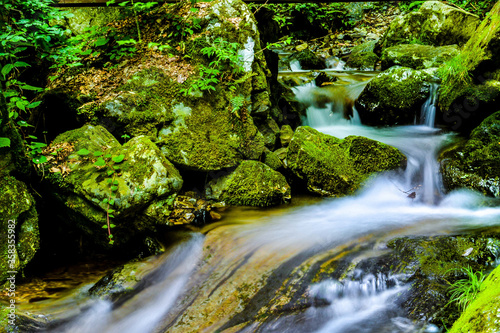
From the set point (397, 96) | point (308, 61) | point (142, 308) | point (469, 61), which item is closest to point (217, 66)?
point (142, 308)

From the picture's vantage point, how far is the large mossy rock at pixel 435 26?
9461 mm

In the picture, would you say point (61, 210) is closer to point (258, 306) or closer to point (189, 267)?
point (189, 267)

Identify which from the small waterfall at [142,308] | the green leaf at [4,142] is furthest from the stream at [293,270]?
the green leaf at [4,142]

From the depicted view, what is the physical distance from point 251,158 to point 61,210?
9.59 feet

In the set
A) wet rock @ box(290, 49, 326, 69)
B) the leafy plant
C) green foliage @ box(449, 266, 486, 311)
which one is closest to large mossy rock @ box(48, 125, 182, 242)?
the leafy plant

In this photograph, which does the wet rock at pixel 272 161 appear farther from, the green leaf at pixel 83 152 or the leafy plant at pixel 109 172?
the green leaf at pixel 83 152

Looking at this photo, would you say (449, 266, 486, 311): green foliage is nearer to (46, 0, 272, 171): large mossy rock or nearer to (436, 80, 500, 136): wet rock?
(46, 0, 272, 171): large mossy rock

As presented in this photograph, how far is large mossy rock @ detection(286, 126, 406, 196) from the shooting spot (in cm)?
526

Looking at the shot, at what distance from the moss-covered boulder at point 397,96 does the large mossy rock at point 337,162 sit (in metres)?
2.04

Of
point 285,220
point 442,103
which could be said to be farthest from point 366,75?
point 285,220

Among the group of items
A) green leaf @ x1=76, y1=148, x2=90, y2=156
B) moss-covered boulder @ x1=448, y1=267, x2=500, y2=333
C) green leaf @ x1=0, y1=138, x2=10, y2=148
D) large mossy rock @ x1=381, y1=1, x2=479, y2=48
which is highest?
large mossy rock @ x1=381, y1=1, x2=479, y2=48

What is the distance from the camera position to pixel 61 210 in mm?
4035

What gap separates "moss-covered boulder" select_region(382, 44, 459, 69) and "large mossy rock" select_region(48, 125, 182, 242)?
752 centimetres

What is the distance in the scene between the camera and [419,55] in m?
8.44
